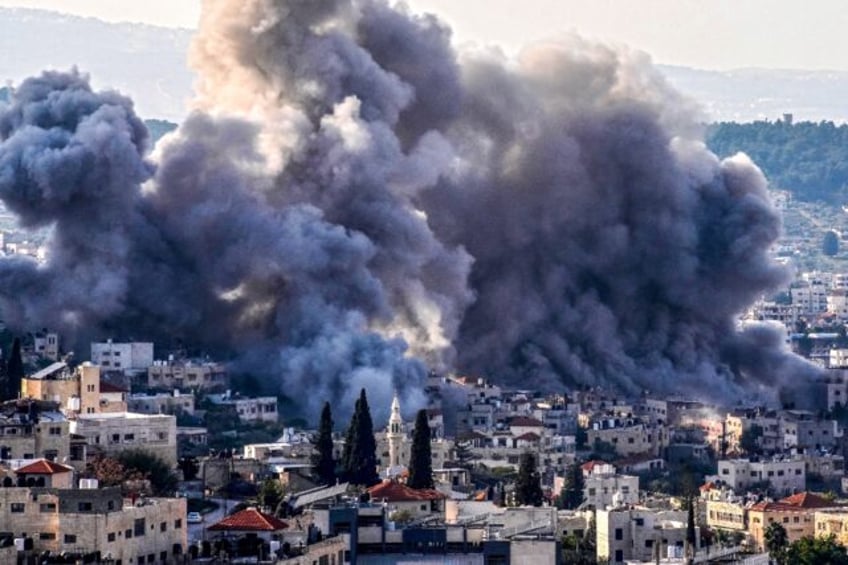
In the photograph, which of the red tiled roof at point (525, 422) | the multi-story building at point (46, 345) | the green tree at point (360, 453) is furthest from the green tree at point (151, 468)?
the red tiled roof at point (525, 422)

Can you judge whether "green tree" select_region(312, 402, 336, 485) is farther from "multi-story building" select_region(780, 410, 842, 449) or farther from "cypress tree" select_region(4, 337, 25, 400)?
"multi-story building" select_region(780, 410, 842, 449)

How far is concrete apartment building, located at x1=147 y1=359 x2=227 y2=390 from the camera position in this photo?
274 ft

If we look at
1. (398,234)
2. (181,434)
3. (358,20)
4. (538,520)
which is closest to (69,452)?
(538,520)

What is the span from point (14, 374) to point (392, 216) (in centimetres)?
2346

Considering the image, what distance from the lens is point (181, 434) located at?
74625 millimetres

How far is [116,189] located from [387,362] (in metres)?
8.40

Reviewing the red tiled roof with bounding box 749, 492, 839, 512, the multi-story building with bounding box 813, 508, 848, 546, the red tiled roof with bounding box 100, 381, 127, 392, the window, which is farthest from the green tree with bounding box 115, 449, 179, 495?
the red tiled roof with bounding box 749, 492, 839, 512

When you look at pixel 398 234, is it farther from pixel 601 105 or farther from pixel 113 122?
pixel 601 105

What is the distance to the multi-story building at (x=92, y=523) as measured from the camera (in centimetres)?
4628

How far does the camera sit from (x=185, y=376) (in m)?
84.1

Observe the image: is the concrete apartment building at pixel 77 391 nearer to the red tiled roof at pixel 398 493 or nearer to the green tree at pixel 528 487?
the green tree at pixel 528 487

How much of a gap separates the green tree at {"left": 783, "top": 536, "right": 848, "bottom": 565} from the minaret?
12.0 metres

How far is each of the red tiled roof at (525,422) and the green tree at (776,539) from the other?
57.8 feet

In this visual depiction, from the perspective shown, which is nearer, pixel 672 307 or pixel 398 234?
pixel 398 234
